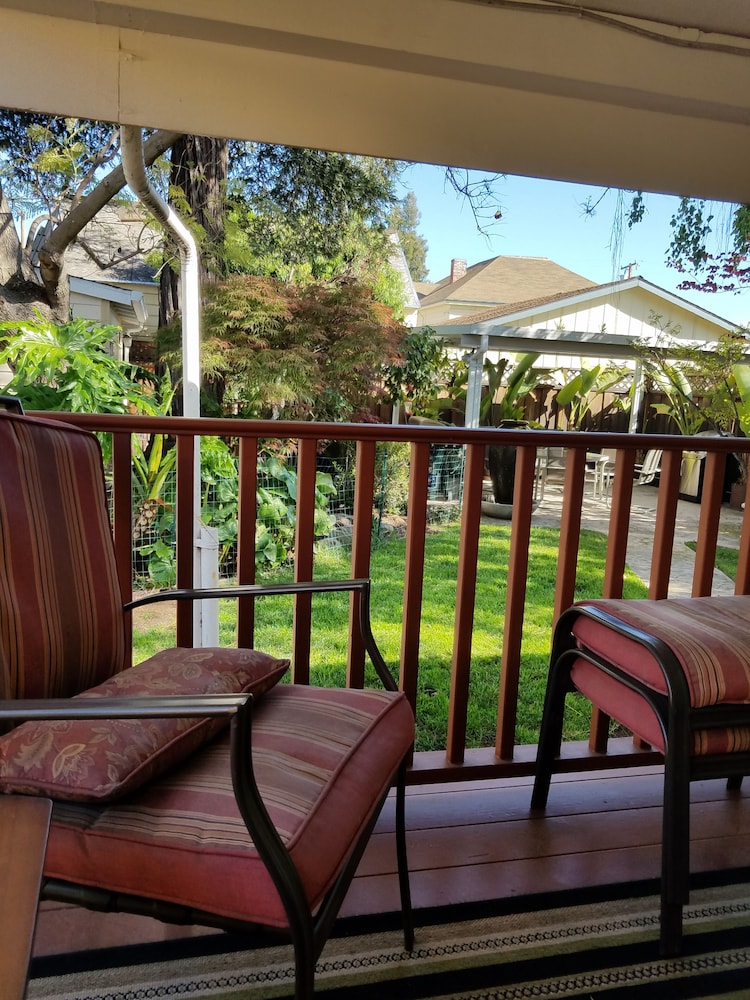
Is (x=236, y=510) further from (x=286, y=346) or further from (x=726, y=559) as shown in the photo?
(x=726, y=559)

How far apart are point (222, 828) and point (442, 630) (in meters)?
3.32

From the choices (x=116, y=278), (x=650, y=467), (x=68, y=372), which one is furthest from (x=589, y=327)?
(x=68, y=372)

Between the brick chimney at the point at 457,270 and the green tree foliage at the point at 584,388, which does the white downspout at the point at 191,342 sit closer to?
the green tree foliage at the point at 584,388

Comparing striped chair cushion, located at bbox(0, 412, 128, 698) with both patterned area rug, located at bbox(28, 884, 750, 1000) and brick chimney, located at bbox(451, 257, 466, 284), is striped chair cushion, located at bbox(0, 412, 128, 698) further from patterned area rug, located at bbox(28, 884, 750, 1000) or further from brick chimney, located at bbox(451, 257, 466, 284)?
brick chimney, located at bbox(451, 257, 466, 284)

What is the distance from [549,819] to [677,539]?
5726 millimetres

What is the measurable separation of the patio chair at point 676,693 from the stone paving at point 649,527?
11.8 ft

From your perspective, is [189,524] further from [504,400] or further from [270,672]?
[504,400]

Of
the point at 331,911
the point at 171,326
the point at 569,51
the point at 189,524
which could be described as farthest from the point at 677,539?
the point at 331,911

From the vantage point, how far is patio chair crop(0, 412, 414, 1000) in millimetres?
899

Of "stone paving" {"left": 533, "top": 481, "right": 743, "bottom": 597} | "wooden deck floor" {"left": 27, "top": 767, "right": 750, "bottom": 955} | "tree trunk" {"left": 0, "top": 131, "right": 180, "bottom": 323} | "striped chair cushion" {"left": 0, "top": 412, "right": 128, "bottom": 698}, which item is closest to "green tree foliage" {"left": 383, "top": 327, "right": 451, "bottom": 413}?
"stone paving" {"left": 533, "top": 481, "right": 743, "bottom": 597}

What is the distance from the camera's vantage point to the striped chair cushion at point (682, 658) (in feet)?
4.58

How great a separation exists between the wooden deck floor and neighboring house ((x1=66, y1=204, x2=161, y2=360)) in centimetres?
636

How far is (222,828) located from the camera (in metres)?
0.96

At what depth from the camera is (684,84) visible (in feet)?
7.18
